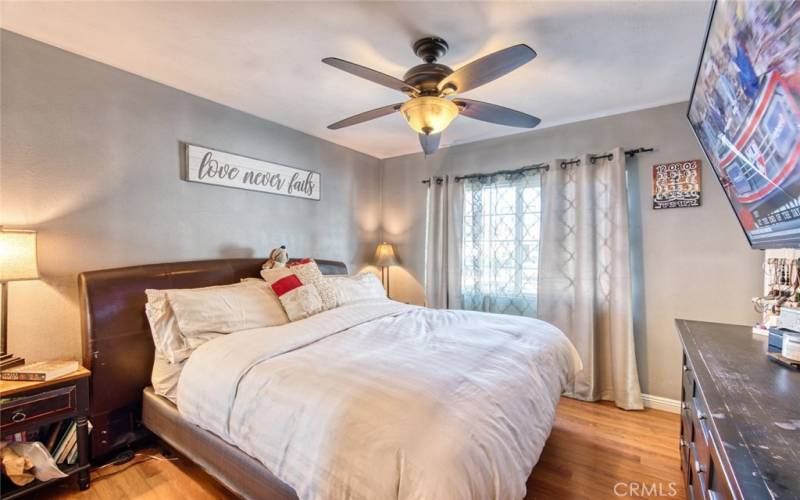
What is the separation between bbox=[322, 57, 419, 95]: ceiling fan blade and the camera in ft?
4.95

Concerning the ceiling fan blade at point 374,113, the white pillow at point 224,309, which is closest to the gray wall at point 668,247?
the ceiling fan blade at point 374,113

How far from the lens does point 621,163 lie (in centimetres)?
277

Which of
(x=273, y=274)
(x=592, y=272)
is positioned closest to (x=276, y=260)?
(x=273, y=274)

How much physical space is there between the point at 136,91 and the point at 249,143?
0.80 metres

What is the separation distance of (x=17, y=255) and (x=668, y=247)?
13.5 feet

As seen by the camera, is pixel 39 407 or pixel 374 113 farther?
pixel 374 113

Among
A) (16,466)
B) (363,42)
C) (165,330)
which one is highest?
(363,42)

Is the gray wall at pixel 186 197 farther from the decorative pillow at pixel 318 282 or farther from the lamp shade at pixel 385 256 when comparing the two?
the decorative pillow at pixel 318 282

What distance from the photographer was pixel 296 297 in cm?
237

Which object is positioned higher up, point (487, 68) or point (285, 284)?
point (487, 68)

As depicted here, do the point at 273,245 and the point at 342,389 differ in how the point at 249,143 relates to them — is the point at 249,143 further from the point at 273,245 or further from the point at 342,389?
the point at 342,389

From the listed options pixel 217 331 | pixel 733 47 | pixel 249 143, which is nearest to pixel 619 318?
pixel 733 47

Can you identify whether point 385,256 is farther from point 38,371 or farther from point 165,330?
point 38,371

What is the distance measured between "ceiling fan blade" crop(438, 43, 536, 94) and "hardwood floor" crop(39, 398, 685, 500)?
2092 mm
